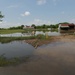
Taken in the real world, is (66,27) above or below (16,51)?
above

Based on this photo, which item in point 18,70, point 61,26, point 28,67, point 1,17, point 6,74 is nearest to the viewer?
point 6,74

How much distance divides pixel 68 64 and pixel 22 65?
3745mm

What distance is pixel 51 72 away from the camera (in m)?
11.2

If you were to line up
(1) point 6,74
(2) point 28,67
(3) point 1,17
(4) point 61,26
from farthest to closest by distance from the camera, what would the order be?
(4) point 61,26 < (3) point 1,17 < (2) point 28,67 < (1) point 6,74

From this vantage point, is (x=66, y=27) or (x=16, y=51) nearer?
(x=16, y=51)

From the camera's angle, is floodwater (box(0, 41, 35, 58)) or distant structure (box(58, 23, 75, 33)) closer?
floodwater (box(0, 41, 35, 58))

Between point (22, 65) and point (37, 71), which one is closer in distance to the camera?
point (37, 71)

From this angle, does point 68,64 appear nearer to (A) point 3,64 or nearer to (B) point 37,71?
(B) point 37,71

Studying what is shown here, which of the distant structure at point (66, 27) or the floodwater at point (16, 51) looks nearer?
the floodwater at point (16, 51)

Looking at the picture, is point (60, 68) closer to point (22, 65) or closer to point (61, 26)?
point (22, 65)

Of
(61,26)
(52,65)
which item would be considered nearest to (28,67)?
(52,65)

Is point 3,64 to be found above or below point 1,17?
below

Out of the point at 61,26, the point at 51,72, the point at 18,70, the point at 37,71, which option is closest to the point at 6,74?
the point at 18,70

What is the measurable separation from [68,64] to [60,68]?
54.2 inches
